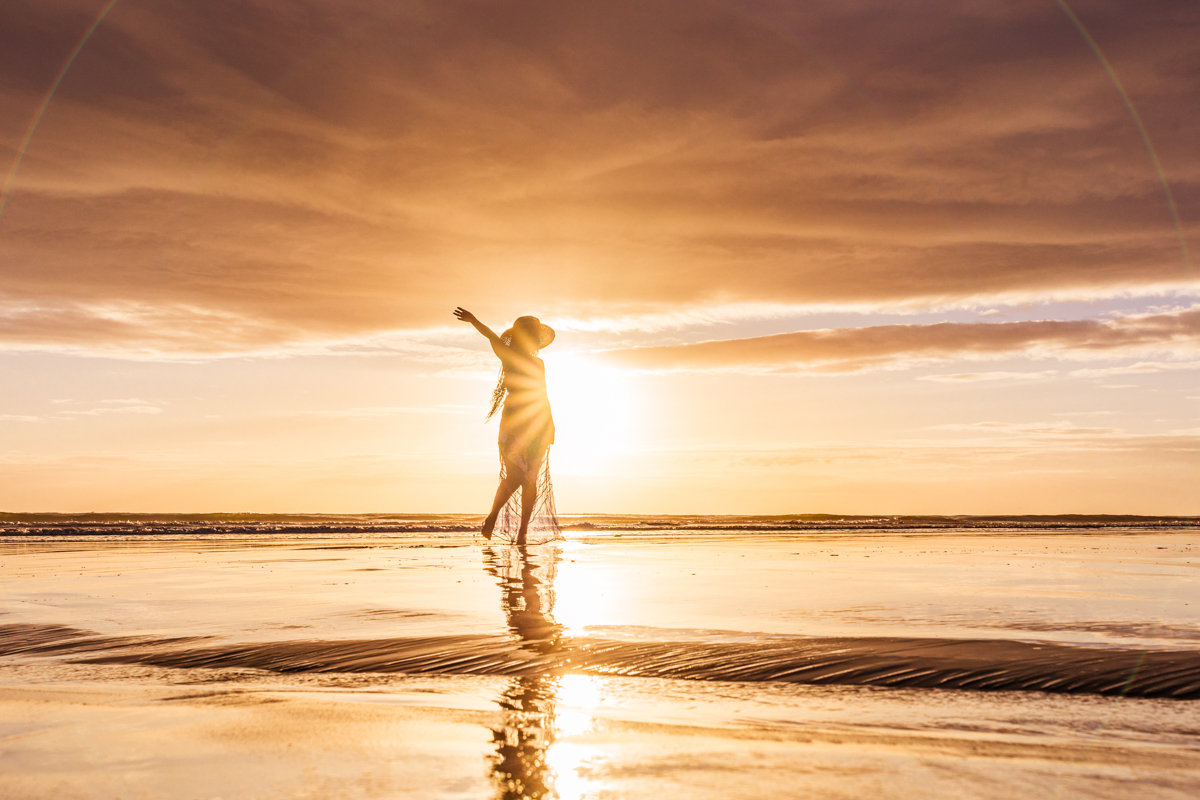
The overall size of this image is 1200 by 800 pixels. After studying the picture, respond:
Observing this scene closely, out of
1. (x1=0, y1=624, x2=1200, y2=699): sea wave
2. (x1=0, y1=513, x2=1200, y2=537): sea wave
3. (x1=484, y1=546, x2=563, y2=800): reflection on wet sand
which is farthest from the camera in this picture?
(x1=0, y1=513, x2=1200, y2=537): sea wave

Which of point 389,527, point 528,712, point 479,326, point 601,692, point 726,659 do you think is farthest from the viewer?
point 389,527

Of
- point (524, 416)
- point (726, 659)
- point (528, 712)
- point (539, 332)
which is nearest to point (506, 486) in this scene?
point (524, 416)

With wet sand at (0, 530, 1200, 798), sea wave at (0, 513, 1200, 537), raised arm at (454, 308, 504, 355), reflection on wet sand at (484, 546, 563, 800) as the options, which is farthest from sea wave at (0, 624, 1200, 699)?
sea wave at (0, 513, 1200, 537)

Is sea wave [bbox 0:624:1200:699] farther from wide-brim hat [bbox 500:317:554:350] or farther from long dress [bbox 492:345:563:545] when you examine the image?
wide-brim hat [bbox 500:317:554:350]

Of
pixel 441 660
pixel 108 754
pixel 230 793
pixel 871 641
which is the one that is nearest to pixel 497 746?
pixel 230 793

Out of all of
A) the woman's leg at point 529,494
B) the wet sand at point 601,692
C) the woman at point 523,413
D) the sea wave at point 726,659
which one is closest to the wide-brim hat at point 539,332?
the woman at point 523,413

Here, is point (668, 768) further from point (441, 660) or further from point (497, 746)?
point (441, 660)

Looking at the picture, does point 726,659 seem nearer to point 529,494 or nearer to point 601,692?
point 601,692

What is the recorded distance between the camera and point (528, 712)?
341 centimetres

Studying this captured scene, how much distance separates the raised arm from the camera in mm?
12852

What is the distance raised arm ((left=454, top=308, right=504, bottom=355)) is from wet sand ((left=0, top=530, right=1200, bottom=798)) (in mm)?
5746

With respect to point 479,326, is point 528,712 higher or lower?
lower

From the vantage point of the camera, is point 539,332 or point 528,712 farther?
point 539,332

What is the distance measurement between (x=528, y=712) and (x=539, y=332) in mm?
11259
